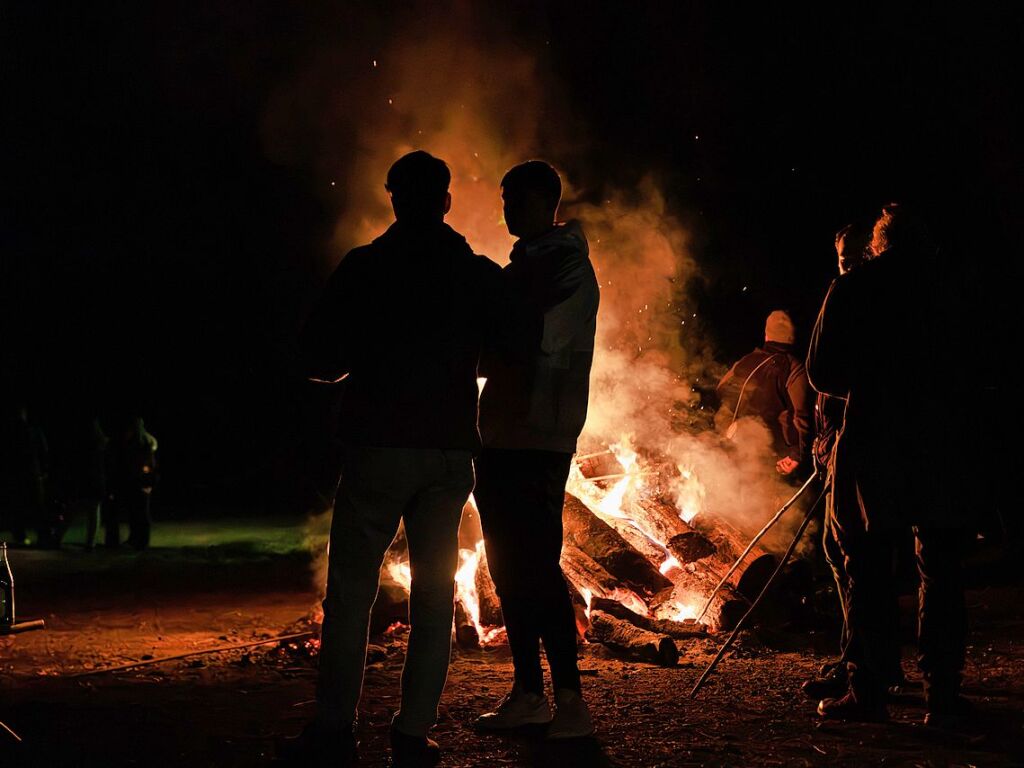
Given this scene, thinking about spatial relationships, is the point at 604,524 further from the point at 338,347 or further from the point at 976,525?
the point at 338,347

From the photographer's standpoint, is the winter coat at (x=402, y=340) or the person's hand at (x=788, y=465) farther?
the person's hand at (x=788, y=465)

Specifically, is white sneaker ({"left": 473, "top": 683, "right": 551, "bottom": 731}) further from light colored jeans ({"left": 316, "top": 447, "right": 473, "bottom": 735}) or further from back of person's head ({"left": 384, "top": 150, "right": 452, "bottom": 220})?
back of person's head ({"left": 384, "top": 150, "right": 452, "bottom": 220})

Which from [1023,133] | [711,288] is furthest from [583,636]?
[711,288]

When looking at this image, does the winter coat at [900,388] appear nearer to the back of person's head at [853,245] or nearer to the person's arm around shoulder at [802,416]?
the back of person's head at [853,245]

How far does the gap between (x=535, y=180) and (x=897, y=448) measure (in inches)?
73.8

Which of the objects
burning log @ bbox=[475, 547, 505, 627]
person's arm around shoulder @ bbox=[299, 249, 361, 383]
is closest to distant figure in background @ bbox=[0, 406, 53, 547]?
burning log @ bbox=[475, 547, 505, 627]

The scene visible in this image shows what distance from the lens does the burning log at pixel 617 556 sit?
759cm

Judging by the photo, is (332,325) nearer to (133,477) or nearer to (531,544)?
(531,544)

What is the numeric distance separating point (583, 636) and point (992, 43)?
5785 mm

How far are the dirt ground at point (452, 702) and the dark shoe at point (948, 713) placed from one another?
2.6 inches

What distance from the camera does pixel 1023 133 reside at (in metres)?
8.21

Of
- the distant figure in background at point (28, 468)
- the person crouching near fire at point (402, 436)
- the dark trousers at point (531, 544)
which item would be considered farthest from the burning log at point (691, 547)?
the distant figure in background at point (28, 468)

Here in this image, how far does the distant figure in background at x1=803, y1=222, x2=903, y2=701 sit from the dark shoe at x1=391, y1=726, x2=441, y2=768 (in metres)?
1.97

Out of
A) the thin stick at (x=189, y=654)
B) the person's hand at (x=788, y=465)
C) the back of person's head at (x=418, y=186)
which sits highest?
the back of person's head at (x=418, y=186)
